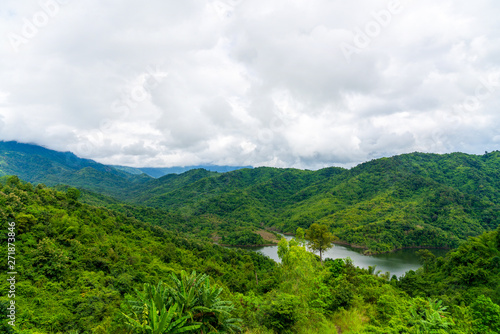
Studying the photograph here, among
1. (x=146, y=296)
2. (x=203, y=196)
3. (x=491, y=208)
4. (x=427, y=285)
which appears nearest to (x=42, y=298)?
(x=146, y=296)

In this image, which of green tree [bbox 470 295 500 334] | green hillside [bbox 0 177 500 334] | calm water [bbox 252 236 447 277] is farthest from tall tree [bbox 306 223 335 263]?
green tree [bbox 470 295 500 334]

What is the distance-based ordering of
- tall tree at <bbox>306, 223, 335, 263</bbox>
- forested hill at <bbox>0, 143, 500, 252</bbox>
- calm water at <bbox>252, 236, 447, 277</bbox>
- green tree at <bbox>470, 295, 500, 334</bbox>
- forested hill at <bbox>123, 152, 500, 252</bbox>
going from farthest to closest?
1. forested hill at <bbox>0, 143, 500, 252</bbox>
2. forested hill at <bbox>123, 152, 500, 252</bbox>
3. calm water at <bbox>252, 236, 447, 277</bbox>
4. tall tree at <bbox>306, 223, 335, 263</bbox>
5. green tree at <bbox>470, 295, 500, 334</bbox>

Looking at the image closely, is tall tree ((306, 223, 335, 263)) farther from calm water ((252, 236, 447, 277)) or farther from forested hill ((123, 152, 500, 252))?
forested hill ((123, 152, 500, 252))

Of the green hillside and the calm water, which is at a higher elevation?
the green hillside

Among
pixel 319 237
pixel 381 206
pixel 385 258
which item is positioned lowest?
pixel 385 258

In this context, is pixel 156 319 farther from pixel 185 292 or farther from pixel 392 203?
pixel 392 203

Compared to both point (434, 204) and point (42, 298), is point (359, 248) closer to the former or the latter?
point (434, 204)

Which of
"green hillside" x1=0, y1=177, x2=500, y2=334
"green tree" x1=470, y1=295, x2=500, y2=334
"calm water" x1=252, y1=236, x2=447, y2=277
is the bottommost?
"calm water" x1=252, y1=236, x2=447, y2=277

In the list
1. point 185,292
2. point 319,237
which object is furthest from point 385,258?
point 185,292

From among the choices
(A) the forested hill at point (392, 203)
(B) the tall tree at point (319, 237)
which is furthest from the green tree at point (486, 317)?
(A) the forested hill at point (392, 203)
